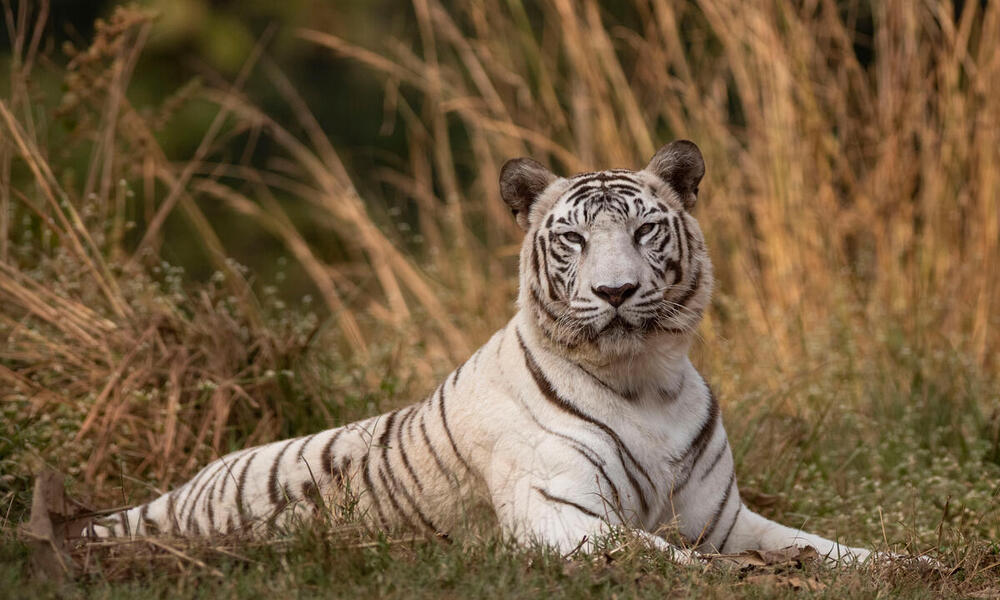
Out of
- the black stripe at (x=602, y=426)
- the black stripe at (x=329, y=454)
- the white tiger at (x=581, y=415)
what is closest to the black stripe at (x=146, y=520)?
the white tiger at (x=581, y=415)

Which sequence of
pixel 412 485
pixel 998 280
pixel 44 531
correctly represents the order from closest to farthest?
1. pixel 44 531
2. pixel 412 485
3. pixel 998 280

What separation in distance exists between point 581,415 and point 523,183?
32.2 inches

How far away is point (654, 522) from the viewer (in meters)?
3.63

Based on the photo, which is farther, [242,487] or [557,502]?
[242,487]

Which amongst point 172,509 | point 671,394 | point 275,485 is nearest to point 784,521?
point 671,394

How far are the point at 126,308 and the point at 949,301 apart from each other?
153 inches

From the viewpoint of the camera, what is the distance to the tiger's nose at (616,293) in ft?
11.5

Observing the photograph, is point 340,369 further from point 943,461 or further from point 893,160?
point 893,160

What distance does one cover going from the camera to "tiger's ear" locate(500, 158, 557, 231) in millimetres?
3961

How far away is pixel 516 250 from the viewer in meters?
6.84

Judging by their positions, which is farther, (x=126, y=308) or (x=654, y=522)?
(x=126, y=308)

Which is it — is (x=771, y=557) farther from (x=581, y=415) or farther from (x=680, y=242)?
(x=680, y=242)

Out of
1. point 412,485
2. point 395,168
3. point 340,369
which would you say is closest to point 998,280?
point 340,369

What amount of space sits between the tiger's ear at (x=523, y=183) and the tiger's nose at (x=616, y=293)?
1.90 ft
